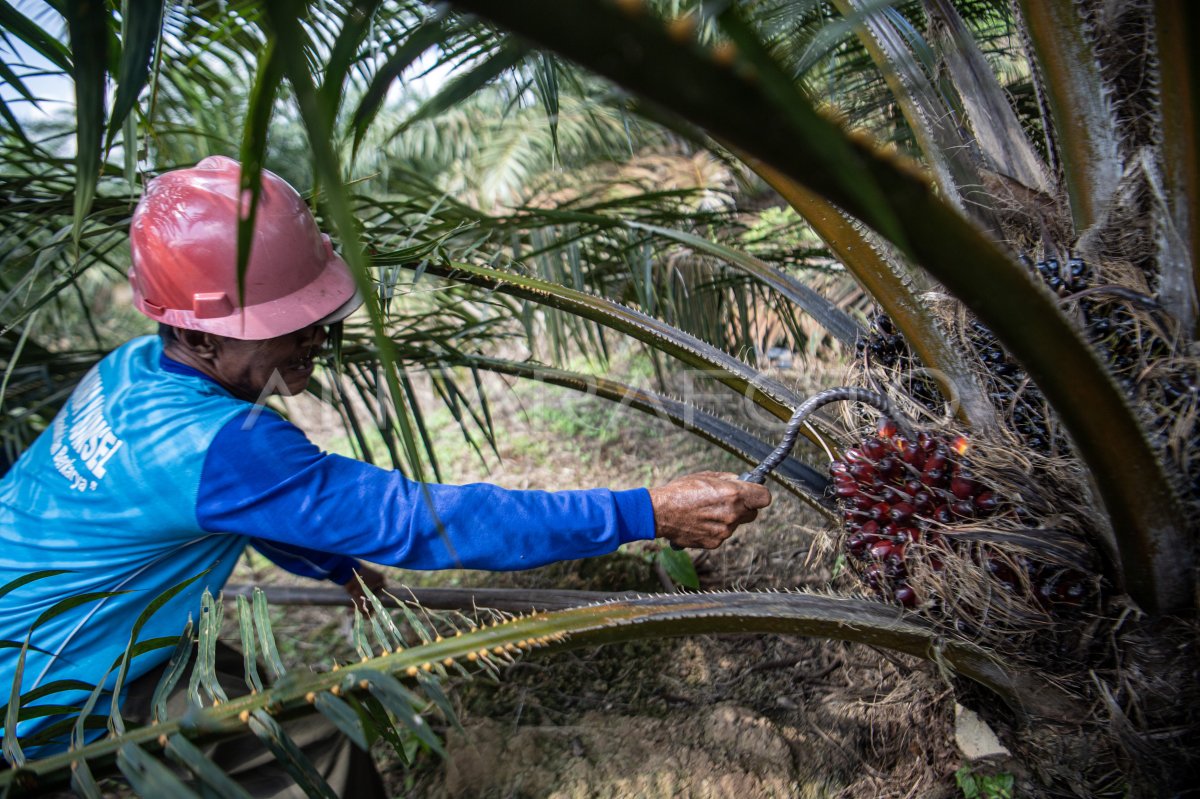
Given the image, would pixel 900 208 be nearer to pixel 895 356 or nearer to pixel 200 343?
pixel 895 356

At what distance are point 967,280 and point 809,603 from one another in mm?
602

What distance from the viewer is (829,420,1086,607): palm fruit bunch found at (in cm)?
105

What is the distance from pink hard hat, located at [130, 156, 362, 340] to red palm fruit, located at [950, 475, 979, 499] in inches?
38.7

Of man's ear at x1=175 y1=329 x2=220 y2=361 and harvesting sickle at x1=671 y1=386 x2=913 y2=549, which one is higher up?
harvesting sickle at x1=671 y1=386 x2=913 y2=549

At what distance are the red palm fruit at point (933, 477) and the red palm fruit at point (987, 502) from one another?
0.17 feet

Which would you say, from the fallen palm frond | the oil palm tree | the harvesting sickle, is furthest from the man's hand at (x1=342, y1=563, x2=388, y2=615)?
the harvesting sickle

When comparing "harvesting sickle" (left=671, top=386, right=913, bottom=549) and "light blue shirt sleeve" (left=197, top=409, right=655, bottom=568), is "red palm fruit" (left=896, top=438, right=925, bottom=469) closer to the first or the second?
"harvesting sickle" (left=671, top=386, right=913, bottom=549)

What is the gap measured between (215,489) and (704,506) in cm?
76

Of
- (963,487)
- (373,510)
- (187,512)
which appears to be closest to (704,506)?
(963,487)

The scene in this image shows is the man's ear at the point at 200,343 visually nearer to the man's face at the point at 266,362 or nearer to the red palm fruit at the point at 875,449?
the man's face at the point at 266,362

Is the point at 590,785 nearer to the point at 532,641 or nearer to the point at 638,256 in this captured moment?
the point at 532,641

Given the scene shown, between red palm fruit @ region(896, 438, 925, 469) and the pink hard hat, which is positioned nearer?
red palm fruit @ region(896, 438, 925, 469)

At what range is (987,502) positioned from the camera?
3.50 feet

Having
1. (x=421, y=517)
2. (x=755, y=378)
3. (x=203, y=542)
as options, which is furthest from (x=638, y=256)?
(x=203, y=542)
